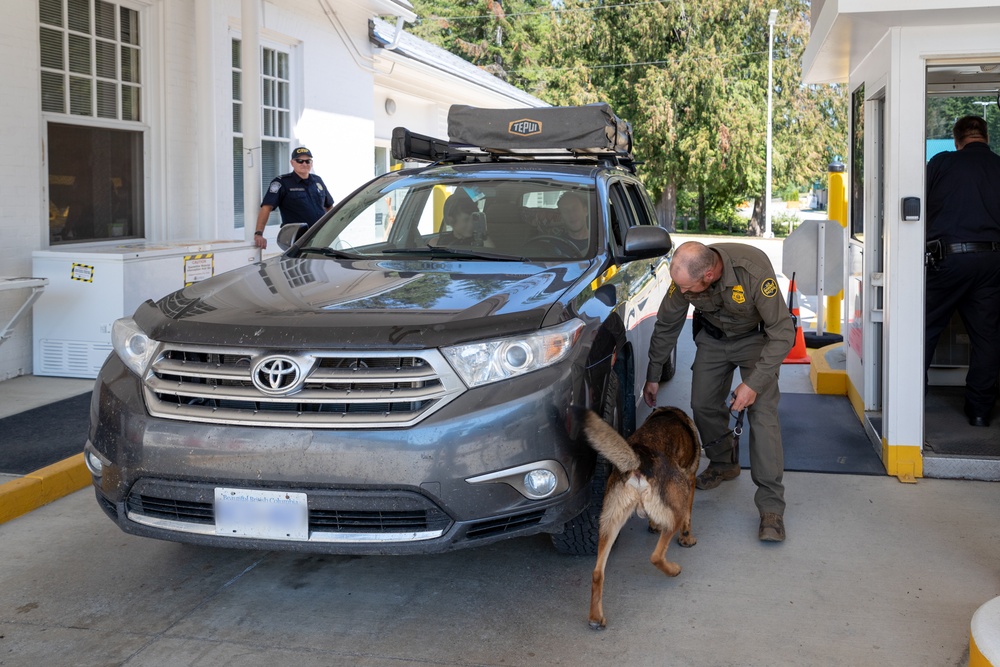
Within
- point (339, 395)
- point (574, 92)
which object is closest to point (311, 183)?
Result: point (339, 395)

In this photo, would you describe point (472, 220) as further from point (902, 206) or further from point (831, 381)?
point (831, 381)

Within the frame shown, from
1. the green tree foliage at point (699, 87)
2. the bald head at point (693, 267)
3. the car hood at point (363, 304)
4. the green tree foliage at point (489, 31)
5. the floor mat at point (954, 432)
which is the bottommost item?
the floor mat at point (954, 432)

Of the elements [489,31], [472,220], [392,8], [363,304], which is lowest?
[363,304]

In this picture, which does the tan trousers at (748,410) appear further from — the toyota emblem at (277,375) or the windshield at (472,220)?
the toyota emblem at (277,375)

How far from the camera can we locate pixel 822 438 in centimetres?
667

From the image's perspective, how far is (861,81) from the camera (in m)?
7.25

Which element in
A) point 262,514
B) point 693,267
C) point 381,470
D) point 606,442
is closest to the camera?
point 381,470

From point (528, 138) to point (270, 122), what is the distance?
540cm

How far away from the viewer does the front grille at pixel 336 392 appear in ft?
11.9

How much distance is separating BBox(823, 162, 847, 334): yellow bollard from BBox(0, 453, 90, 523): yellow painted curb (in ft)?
24.8

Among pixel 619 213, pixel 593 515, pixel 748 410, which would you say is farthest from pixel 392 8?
pixel 593 515

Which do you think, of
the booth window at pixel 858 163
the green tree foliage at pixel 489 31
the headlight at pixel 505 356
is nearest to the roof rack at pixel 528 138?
the booth window at pixel 858 163

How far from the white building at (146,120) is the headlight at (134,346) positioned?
373cm

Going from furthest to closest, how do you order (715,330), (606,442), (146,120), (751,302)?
1. (146,120)
2. (715,330)
3. (751,302)
4. (606,442)
